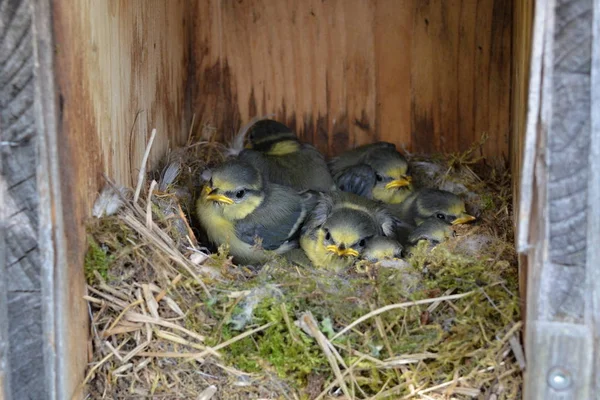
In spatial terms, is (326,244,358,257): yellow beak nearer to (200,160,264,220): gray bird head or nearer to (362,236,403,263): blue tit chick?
(362,236,403,263): blue tit chick

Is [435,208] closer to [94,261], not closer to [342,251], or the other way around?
[342,251]

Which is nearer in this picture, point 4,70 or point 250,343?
point 4,70

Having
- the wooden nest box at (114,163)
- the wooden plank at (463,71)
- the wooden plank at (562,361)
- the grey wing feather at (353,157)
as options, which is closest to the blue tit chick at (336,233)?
the grey wing feather at (353,157)

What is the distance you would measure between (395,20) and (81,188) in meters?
2.01

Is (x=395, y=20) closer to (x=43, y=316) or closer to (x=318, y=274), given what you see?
(x=318, y=274)

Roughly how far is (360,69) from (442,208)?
80cm

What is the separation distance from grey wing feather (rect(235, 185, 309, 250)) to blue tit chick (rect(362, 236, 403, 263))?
40 cm

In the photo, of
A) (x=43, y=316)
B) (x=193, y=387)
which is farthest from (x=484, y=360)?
(x=43, y=316)

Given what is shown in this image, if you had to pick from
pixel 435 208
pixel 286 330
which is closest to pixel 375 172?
pixel 435 208

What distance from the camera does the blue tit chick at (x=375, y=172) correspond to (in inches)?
151

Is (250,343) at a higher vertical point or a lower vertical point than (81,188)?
lower

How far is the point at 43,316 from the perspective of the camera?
2.18 meters

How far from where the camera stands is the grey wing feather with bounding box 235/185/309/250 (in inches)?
136

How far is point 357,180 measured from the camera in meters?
4.01
